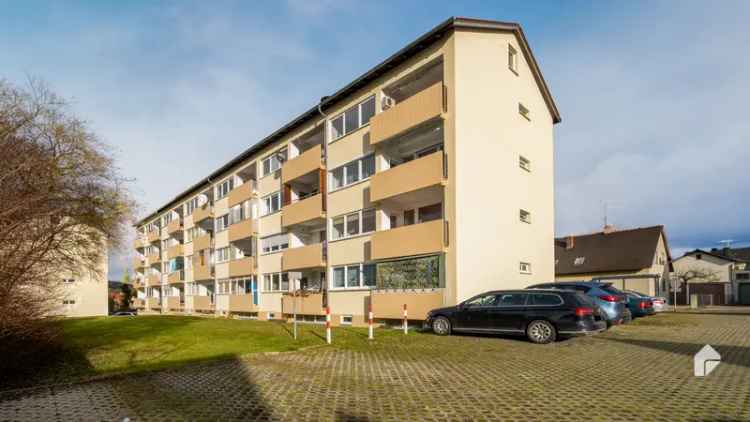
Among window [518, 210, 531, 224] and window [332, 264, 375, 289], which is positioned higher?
window [518, 210, 531, 224]

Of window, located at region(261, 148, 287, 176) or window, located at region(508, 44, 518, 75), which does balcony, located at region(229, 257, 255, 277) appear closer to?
window, located at region(261, 148, 287, 176)

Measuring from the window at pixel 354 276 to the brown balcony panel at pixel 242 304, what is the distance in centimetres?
1065

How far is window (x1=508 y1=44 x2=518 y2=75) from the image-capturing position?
2175 centimetres

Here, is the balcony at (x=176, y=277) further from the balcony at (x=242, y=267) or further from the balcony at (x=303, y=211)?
the balcony at (x=303, y=211)

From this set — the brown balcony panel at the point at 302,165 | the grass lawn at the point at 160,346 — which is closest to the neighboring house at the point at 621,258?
the brown balcony panel at the point at 302,165

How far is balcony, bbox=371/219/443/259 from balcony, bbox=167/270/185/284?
34394 millimetres

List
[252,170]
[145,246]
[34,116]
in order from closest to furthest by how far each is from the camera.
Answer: [34,116]
[252,170]
[145,246]

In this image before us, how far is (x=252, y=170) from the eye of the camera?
3600 cm

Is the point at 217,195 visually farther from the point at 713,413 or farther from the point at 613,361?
the point at 713,413

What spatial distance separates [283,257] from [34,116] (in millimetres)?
15072

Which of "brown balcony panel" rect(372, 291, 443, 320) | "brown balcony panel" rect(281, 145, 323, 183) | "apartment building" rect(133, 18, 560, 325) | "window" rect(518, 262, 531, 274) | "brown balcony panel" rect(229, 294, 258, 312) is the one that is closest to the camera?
"brown balcony panel" rect(372, 291, 443, 320)

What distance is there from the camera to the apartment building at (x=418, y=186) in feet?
59.5

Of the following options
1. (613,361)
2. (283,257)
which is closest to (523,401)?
(613,361)

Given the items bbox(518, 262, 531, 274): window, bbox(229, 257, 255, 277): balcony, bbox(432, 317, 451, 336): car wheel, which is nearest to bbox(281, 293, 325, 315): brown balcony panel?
bbox(229, 257, 255, 277): balcony
